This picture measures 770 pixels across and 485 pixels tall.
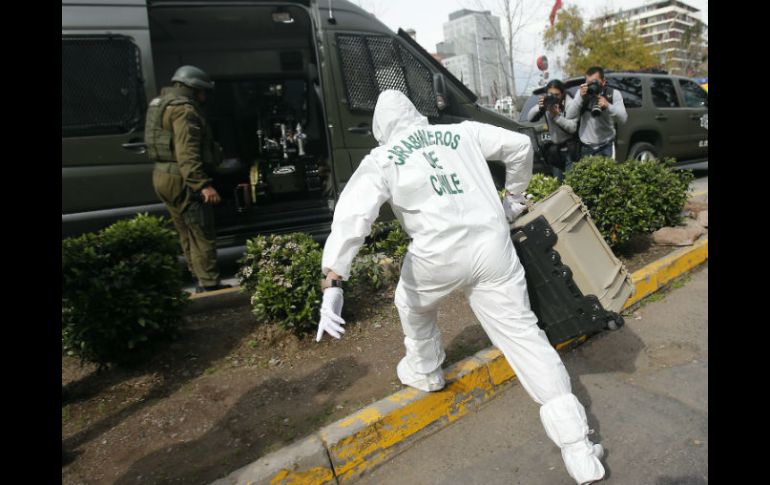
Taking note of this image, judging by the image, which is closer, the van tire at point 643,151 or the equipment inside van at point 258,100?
the equipment inside van at point 258,100

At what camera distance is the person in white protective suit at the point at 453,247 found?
2133mm

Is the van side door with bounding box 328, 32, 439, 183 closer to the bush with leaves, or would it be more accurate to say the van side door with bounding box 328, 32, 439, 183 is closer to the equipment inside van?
the equipment inside van

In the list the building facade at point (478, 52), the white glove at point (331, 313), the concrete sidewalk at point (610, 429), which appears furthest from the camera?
the building facade at point (478, 52)

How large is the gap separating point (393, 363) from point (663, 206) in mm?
3256

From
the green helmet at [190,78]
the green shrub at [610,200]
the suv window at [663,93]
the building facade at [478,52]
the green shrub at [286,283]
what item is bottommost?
the green shrub at [286,283]

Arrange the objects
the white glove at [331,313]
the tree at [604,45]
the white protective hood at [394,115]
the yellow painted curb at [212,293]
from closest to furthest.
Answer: the white glove at [331,313]
the white protective hood at [394,115]
the yellow painted curb at [212,293]
the tree at [604,45]

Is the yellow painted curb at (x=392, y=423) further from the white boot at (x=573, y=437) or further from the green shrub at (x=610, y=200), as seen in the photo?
the green shrub at (x=610, y=200)

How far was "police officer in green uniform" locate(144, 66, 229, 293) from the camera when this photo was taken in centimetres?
415

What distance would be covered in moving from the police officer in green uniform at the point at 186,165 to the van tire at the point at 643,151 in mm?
6218

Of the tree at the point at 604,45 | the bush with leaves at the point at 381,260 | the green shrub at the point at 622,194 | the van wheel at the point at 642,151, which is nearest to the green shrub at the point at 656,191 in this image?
the green shrub at the point at 622,194

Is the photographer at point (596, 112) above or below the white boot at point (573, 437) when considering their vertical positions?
above

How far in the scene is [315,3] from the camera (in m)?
4.88

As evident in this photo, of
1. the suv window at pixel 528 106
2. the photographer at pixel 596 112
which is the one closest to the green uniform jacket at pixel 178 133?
the photographer at pixel 596 112

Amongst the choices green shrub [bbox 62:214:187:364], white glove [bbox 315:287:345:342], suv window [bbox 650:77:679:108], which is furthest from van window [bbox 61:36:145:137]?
suv window [bbox 650:77:679:108]
